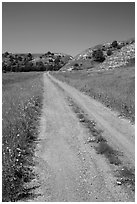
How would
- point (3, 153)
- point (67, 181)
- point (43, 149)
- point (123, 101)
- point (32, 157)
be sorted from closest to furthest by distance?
point (67, 181), point (3, 153), point (32, 157), point (43, 149), point (123, 101)

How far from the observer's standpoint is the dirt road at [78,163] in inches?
341

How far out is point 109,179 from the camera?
31.6ft

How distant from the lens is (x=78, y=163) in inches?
437

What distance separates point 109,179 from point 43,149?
4.12 m

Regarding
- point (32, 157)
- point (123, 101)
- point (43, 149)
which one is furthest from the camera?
point (123, 101)

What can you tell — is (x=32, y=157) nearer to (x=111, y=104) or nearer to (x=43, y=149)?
(x=43, y=149)

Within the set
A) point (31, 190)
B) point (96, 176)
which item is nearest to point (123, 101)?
point (96, 176)

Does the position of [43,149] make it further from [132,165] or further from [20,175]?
[132,165]

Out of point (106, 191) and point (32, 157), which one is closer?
point (106, 191)

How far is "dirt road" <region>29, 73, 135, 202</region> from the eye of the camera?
866 centimetres

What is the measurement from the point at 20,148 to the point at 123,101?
14865 mm

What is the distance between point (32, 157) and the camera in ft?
38.3

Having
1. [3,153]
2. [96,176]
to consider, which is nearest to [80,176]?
[96,176]

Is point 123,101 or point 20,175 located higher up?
point 123,101
